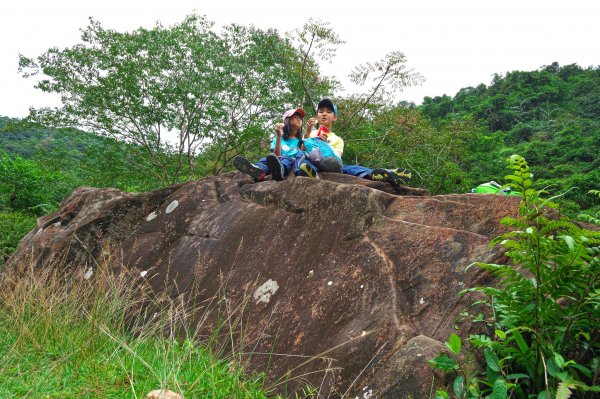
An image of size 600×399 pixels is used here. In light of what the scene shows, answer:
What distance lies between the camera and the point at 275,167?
5625 mm

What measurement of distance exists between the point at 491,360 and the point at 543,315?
32 cm

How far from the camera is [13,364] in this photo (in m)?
3.63

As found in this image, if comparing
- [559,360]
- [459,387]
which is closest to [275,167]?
[459,387]

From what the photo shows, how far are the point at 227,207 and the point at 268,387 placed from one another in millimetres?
2479

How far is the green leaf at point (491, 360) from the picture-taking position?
8.40 feet

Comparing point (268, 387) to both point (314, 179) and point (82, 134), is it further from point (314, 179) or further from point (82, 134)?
point (82, 134)

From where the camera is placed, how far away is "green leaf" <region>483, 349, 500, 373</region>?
2.56m

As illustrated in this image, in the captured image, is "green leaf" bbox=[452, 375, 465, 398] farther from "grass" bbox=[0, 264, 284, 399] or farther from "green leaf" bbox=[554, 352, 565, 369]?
"grass" bbox=[0, 264, 284, 399]

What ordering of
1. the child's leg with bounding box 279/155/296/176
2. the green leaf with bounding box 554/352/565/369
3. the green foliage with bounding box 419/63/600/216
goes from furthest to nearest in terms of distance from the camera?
the green foliage with bounding box 419/63/600/216 < the child's leg with bounding box 279/155/296/176 < the green leaf with bounding box 554/352/565/369

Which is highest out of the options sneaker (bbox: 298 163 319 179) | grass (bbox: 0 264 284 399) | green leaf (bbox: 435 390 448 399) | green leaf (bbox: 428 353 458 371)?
sneaker (bbox: 298 163 319 179)

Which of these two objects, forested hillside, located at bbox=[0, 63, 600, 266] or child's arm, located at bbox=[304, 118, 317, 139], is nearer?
child's arm, located at bbox=[304, 118, 317, 139]

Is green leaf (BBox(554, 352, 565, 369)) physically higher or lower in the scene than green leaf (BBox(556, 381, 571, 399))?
higher

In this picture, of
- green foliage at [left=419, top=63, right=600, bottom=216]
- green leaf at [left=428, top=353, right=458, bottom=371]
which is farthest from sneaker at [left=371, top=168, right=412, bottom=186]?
green foliage at [left=419, top=63, right=600, bottom=216]

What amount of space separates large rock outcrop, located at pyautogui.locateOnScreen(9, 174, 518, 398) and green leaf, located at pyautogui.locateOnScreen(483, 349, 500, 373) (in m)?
0.34
